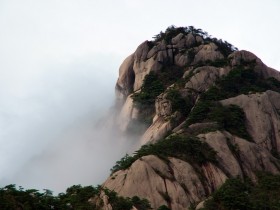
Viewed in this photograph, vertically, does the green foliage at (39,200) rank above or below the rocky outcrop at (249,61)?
below

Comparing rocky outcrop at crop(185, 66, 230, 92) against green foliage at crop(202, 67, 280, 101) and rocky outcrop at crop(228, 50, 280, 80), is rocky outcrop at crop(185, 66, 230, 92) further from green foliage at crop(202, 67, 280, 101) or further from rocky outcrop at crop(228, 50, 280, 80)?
rocky outcrop at crop(228, 50, 280, 80)

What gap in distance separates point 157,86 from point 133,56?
14.0 m

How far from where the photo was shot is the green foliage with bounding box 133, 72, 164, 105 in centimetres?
9512

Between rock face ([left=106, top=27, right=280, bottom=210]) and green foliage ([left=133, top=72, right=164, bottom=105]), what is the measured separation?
25.9 inches

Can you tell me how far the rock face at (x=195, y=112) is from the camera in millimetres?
65812

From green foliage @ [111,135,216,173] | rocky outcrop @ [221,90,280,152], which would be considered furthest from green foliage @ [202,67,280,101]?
green foliage @ [111,135,216,173]

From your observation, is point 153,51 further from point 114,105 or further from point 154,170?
point 154,170

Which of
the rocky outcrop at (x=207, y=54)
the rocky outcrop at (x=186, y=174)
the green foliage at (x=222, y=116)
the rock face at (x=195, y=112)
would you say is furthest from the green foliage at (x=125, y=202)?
the rocky outcrop at (x=207, y=54)

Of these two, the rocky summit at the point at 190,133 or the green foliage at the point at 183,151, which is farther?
the green foliage at the point at 183,151

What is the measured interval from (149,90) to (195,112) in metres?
16.5

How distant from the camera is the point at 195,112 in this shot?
82.1 m

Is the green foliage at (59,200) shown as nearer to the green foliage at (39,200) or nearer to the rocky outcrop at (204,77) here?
the green foliage at (39,200)

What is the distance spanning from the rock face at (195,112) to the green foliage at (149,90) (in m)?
0.66

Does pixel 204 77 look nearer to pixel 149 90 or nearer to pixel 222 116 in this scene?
pixel 149 90
